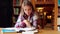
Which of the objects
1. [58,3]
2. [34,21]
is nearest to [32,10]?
[34,21]

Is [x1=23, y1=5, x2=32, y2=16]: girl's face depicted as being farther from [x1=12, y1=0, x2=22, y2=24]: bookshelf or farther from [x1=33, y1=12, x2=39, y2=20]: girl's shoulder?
[x1=12, y1=0, x2=22, y2=24]: bookshelf

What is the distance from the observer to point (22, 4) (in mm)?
2867

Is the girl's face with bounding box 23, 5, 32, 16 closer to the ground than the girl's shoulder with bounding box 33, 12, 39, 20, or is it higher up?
higher up

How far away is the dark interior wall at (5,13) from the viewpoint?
8.85 ft

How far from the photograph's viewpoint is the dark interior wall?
2.70 metres

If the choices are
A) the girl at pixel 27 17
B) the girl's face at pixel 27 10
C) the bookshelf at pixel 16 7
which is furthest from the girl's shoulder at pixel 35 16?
the bookshelf at pixel 16 7

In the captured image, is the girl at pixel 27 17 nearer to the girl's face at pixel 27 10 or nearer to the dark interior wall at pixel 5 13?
the girl's face at pixel 27 10

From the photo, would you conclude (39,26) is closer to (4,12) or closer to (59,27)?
(59,27)

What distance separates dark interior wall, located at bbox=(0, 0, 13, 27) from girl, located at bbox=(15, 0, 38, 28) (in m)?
0.19

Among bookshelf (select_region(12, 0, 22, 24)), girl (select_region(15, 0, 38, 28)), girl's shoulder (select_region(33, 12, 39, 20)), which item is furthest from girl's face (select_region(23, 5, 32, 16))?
bookshelf (select_region(12, 0, 22, 24))

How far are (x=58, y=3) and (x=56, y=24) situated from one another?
17.7 inches

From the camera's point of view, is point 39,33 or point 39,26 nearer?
point 39,33

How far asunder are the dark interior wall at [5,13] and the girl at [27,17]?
19cm

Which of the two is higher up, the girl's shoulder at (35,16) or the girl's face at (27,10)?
the girl's face at (27,10)
